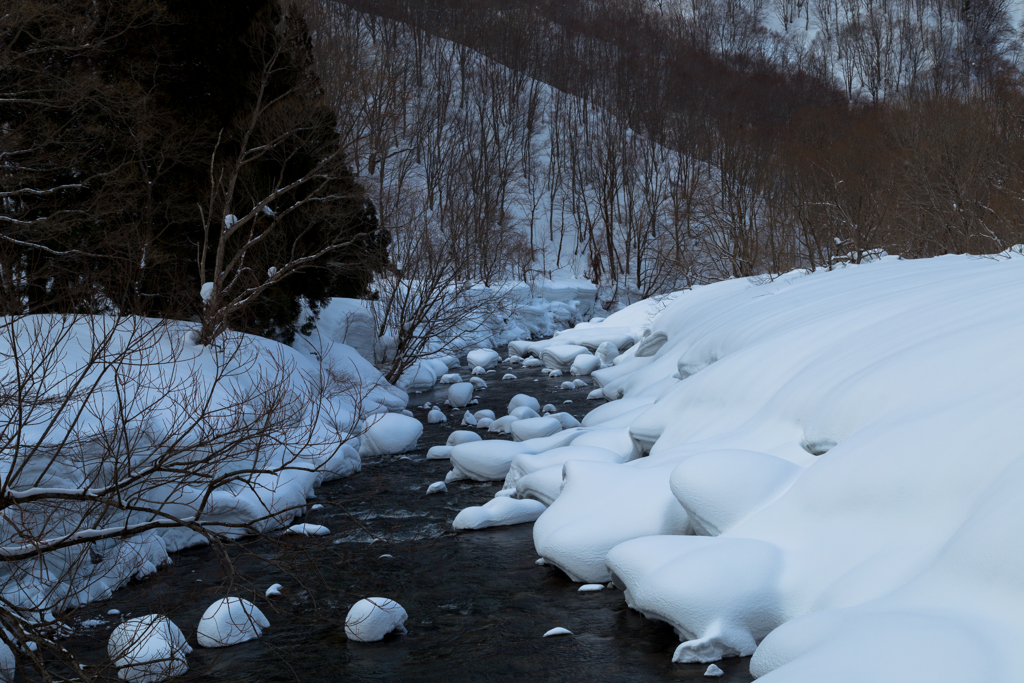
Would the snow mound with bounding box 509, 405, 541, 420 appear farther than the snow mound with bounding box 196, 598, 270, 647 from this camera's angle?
Yes

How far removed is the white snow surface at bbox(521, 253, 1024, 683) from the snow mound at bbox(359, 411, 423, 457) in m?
4.29

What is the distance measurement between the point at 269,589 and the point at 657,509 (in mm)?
3305

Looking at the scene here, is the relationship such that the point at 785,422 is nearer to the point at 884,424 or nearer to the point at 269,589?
the point at 884,424

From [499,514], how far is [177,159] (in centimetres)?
784

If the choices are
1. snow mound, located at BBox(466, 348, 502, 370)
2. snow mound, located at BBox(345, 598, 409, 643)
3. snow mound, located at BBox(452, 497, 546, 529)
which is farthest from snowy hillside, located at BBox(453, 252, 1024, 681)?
snow mound, located at BBox(466, 348, 502, 370)

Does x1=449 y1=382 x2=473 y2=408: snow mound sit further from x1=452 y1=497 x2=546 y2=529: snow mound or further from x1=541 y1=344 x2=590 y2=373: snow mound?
x1=452 y1=497 x2=546 y2=529: snow mound

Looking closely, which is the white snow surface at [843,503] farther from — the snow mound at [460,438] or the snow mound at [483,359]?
the snow mound at [483,359]

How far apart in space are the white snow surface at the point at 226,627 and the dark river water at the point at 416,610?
6 centimetres

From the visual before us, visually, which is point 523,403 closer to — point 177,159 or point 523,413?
point 523,413

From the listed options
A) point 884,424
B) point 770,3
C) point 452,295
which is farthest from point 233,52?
point 770,3

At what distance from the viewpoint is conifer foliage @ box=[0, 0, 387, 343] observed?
10.3m

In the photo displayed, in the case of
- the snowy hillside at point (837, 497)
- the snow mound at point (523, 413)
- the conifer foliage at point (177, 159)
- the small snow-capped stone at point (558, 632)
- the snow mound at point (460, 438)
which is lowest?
the small snow-capped stone at point (558, 632)

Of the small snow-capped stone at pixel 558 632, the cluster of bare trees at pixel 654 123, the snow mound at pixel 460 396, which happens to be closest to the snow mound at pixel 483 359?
the cluster of bare trees at pixel 654 123

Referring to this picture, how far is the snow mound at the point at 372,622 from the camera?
18.9 feet
